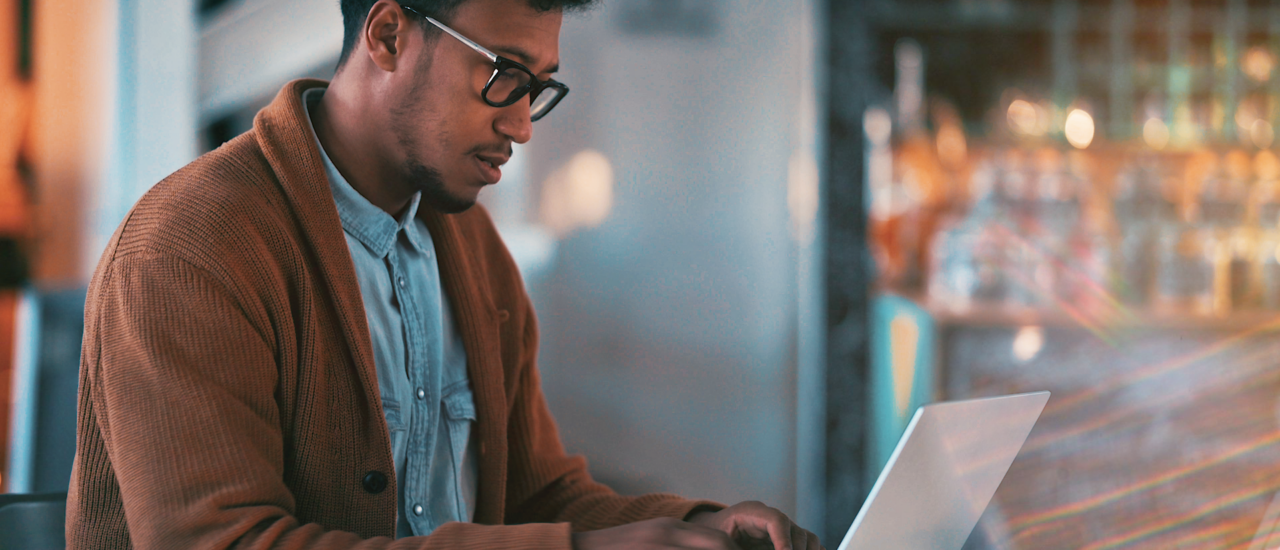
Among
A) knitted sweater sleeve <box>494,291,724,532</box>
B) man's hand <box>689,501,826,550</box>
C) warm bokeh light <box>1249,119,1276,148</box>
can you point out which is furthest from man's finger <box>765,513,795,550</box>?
warm bokeh light <box>1249,119,1276,148</box>

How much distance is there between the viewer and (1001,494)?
960 mm

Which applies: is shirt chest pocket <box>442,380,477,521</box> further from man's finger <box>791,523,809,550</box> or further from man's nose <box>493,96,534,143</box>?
man's finger <box>791,523,809,550</box>

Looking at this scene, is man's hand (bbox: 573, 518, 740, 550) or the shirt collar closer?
man's hand (bbox: 573, 518, 740, 550)

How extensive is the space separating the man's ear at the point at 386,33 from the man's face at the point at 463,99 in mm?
20

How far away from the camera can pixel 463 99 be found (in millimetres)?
969

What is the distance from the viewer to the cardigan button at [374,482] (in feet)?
2.88

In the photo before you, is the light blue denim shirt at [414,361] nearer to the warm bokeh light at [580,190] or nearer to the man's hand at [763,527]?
the man's hand at [763,527]

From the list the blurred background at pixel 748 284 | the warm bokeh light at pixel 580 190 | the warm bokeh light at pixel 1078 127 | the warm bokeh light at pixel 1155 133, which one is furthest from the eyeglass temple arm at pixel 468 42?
the warm bokeh light at pixel 1155 133

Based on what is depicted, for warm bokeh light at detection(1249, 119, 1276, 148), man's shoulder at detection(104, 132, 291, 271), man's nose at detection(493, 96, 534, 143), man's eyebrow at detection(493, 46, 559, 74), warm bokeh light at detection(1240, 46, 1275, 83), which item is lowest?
man's shoulder at detection(104, 132, 291, 271)

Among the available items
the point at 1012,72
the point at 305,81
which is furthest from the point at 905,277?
the point at 305,81

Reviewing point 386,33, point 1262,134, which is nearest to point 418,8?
point 386,33

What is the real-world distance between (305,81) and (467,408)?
0.43 m

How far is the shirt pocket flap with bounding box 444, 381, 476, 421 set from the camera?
1.06 metres

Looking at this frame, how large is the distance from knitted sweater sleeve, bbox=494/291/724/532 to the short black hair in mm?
422
